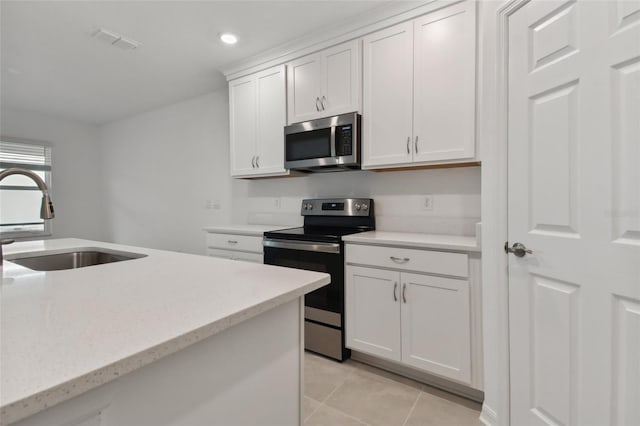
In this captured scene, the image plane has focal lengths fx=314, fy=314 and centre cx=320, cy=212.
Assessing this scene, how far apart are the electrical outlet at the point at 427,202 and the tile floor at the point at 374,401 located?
1.22m

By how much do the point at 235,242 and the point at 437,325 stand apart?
5.97 feet

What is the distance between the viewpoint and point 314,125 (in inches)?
100

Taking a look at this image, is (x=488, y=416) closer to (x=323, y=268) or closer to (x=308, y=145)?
(x=323, y=268)

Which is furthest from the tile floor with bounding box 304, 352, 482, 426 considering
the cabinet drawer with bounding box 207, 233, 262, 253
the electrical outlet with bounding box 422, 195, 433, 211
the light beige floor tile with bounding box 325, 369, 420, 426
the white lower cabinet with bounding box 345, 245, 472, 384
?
the electrical outlet with bounding box 422, 195, 433, 211

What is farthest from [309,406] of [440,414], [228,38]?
[228,38]

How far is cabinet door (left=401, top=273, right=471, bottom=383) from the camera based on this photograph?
1.79 meters

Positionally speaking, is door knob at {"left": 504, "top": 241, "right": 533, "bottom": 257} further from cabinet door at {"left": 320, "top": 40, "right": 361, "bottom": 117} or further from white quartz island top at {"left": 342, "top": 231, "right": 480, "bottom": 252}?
cabinet door at {"left": 320, "top": 40, "right": 361, "bottom": 117}

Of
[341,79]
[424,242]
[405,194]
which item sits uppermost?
[341,79]

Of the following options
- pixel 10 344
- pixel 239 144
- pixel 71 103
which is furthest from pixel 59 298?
pixel 71 103

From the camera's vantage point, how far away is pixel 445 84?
2016 mm

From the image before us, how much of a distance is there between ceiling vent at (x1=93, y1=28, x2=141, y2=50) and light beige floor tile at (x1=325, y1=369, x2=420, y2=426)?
3.13 meters

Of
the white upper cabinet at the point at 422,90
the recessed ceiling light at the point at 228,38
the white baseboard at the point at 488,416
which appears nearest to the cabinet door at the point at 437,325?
the white baseboard at the point at 488,416

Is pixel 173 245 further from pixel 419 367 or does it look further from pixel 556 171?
pixel 556 171

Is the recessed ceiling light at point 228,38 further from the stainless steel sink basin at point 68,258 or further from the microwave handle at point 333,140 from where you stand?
the stainless steel sink basin at point 68,258
